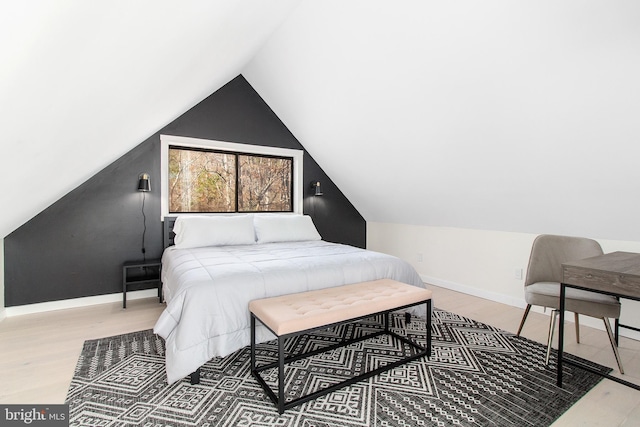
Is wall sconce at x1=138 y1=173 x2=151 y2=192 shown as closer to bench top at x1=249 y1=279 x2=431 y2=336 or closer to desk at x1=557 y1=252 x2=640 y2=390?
bench top at x1=249 y1=279 x2=431 y2=336

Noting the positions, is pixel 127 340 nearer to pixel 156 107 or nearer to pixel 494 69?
pixel 156 107

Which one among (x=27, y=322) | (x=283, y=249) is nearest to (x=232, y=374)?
(x=283, y=249)

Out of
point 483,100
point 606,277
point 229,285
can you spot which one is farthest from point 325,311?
point 483,100

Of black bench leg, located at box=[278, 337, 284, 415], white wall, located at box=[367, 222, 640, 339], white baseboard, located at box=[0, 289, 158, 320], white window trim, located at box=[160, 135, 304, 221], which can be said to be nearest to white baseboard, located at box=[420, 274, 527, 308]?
white wall, located at box=[367, 222, 640, 339]

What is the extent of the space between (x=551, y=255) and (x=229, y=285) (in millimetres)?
2558

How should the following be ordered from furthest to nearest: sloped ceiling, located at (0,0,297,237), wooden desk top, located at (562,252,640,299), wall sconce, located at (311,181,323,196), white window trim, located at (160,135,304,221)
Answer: wall sconce, located at (311,181,323,196) < white window trim, located at (160,135,304,221) < wooden desk top, located at (562,252,640,299) < sloped ceiling, located at (0,0,297,237)

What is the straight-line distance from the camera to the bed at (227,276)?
190 cm

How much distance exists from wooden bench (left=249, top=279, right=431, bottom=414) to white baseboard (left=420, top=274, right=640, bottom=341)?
142 centimetres

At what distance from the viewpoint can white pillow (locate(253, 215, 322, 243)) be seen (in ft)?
12.4

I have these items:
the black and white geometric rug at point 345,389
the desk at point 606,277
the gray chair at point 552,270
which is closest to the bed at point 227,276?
the black and white geometric rug at point 345,389

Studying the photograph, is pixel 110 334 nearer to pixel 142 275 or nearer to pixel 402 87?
pixel 142 275

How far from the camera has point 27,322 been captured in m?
2.90

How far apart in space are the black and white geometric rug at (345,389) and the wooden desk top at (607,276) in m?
0.66

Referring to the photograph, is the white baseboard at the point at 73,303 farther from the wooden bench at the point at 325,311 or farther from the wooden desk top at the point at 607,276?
the wooden desk top at the point at 607,276
